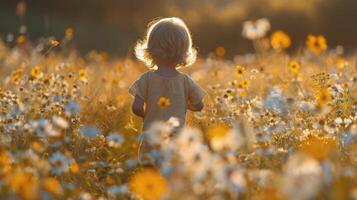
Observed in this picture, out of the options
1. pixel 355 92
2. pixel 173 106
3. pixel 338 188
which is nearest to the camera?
pixel 338 188

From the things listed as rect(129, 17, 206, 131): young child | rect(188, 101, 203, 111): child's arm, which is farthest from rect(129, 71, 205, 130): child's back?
rect(188, 101, 203, 111): child's arm

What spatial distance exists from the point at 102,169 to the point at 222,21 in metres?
16.0

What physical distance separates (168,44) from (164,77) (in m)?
0.20

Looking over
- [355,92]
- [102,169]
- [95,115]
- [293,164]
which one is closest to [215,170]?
[293,164]

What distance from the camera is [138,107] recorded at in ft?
13.3

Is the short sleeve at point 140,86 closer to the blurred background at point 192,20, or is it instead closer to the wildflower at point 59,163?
the wildflower at point 59,163

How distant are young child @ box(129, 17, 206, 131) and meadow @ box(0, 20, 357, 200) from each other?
0.19 metres

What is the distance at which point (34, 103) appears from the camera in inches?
167

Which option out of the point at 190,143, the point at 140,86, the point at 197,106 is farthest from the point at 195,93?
the point at 190,143

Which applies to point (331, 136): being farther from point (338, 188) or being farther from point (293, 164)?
point (293, 164)

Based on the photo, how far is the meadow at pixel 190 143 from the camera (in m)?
2.04

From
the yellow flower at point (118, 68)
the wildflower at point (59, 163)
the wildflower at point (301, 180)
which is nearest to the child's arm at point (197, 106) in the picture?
the wildflower at point (59, 163)

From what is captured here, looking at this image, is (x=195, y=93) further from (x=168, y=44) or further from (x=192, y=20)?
(x=192, y=20)

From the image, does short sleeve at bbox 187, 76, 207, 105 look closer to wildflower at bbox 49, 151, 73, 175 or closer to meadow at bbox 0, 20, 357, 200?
meadow at bbox 0, 20, 357, 200
